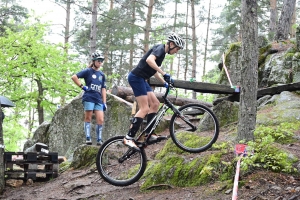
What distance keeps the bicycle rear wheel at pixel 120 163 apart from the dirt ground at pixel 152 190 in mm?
188

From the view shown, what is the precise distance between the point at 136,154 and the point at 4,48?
38.9 feet

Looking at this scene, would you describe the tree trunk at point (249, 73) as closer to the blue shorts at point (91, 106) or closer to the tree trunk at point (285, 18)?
the blue shorts at point (91, 106)

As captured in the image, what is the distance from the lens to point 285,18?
1240 cm

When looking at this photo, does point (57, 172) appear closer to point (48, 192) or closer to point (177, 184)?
point (48, 192)

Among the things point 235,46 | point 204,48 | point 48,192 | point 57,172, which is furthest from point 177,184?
point 204,48

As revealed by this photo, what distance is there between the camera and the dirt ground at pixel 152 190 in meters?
4.19

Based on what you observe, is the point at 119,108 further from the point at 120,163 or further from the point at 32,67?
the point at 32,67

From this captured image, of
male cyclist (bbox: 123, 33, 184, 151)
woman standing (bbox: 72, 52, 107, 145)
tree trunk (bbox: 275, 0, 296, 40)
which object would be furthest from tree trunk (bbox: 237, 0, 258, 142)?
tree trunk (bbox: 275, 0, 296, 40)

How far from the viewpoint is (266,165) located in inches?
179

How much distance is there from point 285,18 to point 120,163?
31.2 feet

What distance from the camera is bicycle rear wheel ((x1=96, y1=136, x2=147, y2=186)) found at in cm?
587

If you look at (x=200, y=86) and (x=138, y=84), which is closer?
(x=138, y=84)

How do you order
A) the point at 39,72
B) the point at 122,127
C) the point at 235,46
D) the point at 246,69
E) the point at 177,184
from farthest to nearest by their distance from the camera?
the point at 39,72 < the point at 235,46 < the point at 122,127 < the point at 177,184 < the point at 246,69

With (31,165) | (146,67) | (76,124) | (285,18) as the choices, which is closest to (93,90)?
(146,67)
